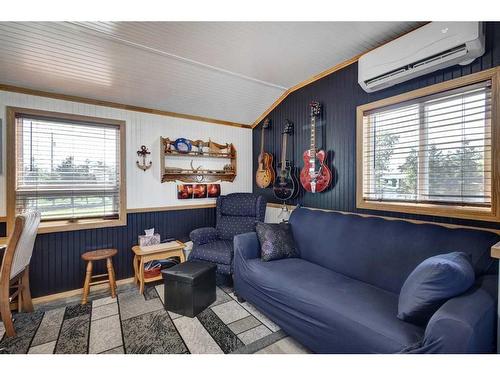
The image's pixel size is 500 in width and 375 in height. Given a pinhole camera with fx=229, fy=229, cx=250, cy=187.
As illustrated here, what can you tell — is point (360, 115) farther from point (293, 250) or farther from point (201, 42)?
point (201, 42)

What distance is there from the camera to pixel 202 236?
9.39 ft

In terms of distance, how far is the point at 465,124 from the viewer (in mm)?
1655


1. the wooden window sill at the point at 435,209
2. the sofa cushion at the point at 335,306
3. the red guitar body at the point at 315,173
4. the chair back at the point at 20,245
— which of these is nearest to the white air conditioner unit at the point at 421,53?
the red guitar body at the point at 315,173

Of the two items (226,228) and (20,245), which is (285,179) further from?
(20,245)

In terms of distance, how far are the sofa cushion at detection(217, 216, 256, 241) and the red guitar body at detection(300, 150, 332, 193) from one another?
3.00 feet

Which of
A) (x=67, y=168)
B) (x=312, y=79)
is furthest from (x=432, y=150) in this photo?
(x=67, y=168)

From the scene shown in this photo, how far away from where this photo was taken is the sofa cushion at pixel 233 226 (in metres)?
3.07

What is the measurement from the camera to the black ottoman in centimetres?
205

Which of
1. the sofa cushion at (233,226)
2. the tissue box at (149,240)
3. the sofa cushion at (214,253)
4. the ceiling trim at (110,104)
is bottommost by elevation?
the sofa cushion at (214,253)

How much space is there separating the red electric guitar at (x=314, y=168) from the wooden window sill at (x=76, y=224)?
230cm

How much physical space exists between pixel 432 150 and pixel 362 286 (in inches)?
47.7

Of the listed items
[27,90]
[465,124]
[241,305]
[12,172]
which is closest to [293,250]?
[241,305]

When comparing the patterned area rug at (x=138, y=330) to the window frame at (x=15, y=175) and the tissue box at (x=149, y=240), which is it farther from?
the window frame at (x=15, y=175)

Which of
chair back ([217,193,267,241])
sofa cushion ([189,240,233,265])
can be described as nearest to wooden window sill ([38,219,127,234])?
sofa cushion ([189,240,233,265])
